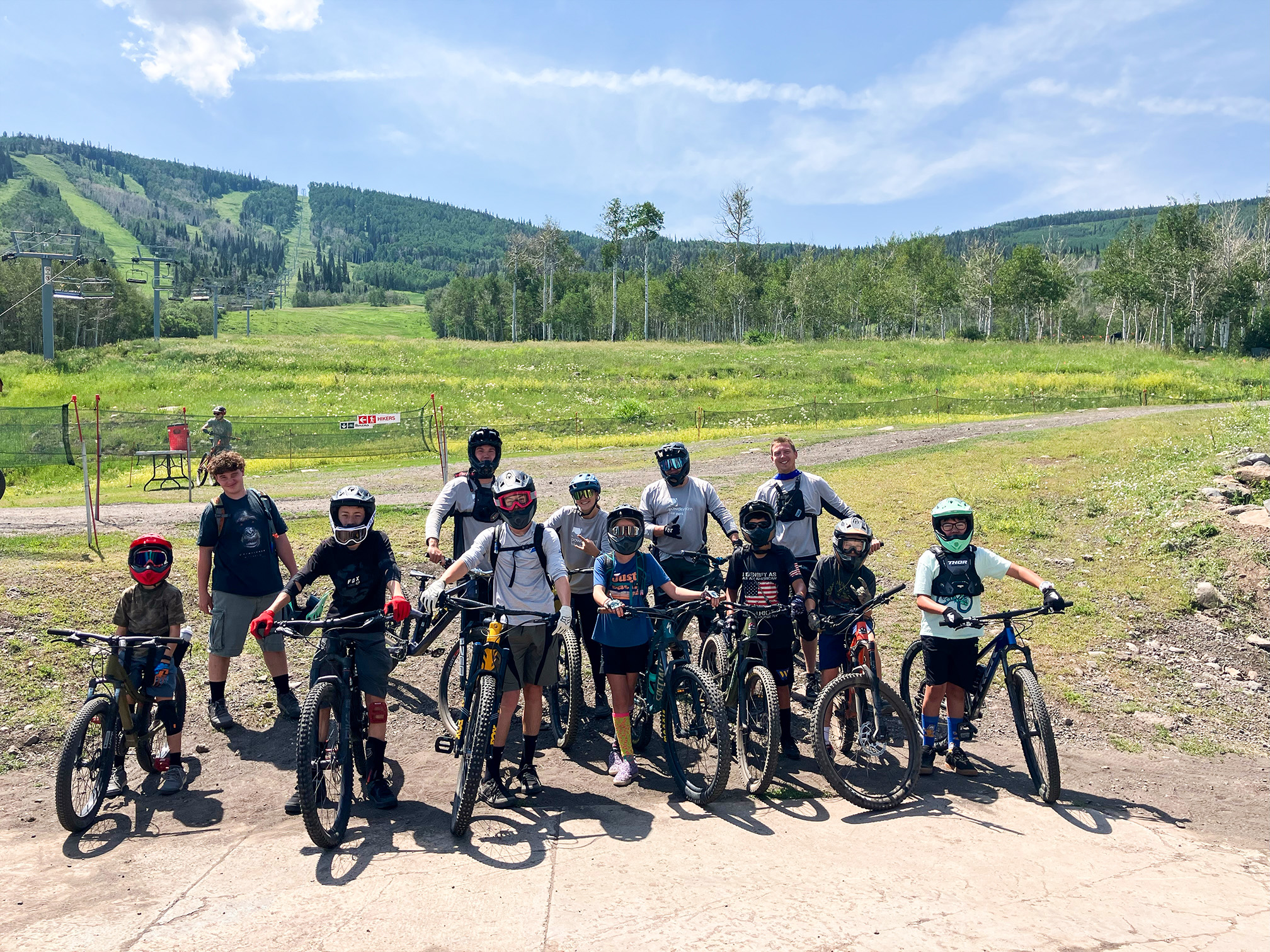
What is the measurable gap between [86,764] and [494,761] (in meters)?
2.78

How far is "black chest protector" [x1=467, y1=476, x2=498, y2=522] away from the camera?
24.6 feet

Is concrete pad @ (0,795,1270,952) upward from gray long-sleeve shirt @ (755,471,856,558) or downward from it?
downward

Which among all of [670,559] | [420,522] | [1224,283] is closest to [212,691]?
[670,559]

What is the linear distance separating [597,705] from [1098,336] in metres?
115

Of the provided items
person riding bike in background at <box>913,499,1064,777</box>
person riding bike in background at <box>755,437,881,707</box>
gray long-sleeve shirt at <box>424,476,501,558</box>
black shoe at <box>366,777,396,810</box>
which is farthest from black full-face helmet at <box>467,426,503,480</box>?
person riding bike in background at <box>913,499,1064,777</box>

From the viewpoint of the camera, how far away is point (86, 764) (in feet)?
18.5

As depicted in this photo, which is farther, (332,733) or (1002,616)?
(1002,616)

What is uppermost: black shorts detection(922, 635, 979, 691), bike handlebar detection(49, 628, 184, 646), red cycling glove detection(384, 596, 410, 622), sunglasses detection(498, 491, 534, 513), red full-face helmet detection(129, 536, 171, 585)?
sunglasses detection(498, 491, 534, 513)

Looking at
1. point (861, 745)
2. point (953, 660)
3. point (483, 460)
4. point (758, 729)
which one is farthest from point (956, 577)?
point (483, 460)

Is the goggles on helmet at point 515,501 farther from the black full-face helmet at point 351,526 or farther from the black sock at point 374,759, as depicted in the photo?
the black sock at point 374,759

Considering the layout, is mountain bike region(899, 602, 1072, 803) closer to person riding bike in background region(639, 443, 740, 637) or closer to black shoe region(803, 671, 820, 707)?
black shoe region(803, 671, 820, 707)

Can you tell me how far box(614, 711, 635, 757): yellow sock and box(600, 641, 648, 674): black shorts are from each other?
0.34m

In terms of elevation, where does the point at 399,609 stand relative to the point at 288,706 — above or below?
above

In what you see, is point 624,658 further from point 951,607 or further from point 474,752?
point 951,607
